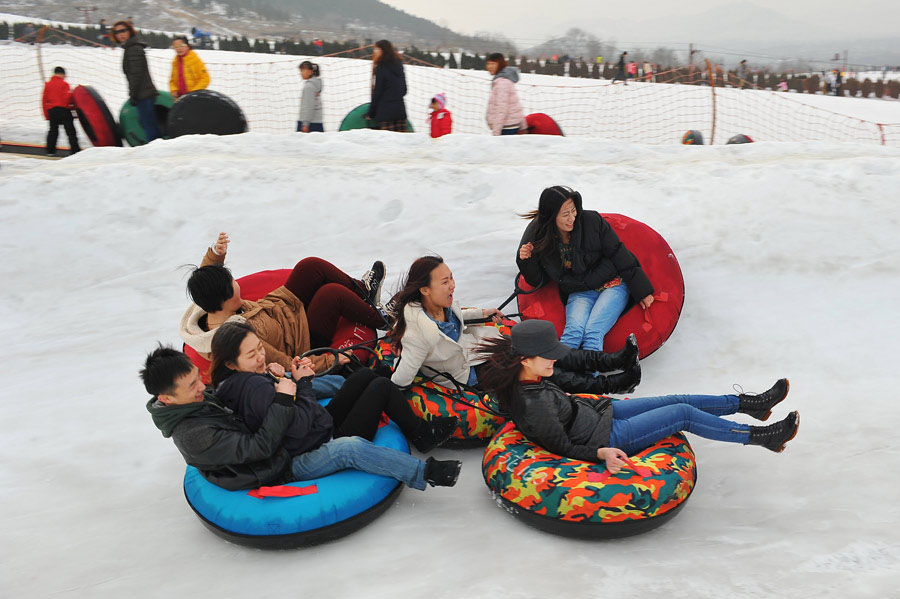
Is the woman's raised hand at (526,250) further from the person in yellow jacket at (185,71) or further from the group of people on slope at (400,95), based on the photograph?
the person in yellow jacket at (185,71)

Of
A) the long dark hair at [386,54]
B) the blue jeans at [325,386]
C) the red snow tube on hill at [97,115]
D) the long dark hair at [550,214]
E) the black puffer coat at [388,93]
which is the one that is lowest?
the blue jeans at [325,386]

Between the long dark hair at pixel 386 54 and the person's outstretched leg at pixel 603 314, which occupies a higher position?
the long dark hair at pixel 386 54

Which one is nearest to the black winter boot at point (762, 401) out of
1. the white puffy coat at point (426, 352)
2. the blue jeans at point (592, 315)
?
the blue jeans at point (592, 315)

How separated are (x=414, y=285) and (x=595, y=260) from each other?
50.8 inches

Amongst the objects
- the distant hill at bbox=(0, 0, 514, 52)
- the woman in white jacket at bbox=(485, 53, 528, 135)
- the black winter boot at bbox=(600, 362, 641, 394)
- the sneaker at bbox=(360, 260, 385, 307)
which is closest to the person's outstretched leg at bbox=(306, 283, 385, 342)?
the sneaker at bbox=(360, 260, 385, 307)

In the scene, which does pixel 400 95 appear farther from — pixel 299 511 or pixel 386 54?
pixel 299 511

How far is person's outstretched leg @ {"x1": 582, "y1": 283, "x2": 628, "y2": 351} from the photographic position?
4113mm

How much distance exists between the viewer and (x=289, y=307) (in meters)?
4.02

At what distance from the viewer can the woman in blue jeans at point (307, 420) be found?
9.62 feet

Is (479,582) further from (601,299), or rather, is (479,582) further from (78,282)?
(78,282)

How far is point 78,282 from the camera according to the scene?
5.75m

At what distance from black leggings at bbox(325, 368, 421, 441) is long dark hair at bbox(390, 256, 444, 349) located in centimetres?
31

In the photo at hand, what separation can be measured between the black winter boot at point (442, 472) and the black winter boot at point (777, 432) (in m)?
1.23

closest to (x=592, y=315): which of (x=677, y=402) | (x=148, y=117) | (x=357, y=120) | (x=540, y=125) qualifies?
(x=677, y=402)
